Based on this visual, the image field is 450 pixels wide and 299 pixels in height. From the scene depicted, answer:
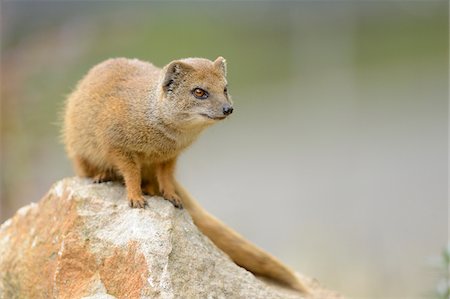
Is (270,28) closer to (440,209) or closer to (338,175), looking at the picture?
(338,175)

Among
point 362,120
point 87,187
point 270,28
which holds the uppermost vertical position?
point 87,187

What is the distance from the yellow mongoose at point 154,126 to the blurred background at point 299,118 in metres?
1.22

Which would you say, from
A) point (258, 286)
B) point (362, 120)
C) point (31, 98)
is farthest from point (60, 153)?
point (362, 120)

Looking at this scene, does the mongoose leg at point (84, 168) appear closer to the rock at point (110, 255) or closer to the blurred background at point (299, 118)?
the rock at point (110, 255)

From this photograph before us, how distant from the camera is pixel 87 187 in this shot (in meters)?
5.05

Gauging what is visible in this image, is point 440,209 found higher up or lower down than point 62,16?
lower down

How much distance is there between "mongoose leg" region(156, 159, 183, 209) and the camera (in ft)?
17.0

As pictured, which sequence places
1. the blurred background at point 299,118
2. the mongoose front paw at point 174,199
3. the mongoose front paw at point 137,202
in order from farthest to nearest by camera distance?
the blurred background at point 299,118 < the mongoose front paw at point 174,199 < the mongoose front paw at point 137,202

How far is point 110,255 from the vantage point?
451cm

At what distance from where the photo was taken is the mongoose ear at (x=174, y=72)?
5.14 m

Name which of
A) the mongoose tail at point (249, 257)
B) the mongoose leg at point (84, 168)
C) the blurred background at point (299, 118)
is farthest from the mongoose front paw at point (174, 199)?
the blurred background at point (299, 118)

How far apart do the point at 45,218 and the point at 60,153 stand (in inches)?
170

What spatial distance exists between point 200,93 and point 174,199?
1.95 ft

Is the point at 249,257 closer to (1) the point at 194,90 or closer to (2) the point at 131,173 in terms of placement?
(2) the point at 131,173
